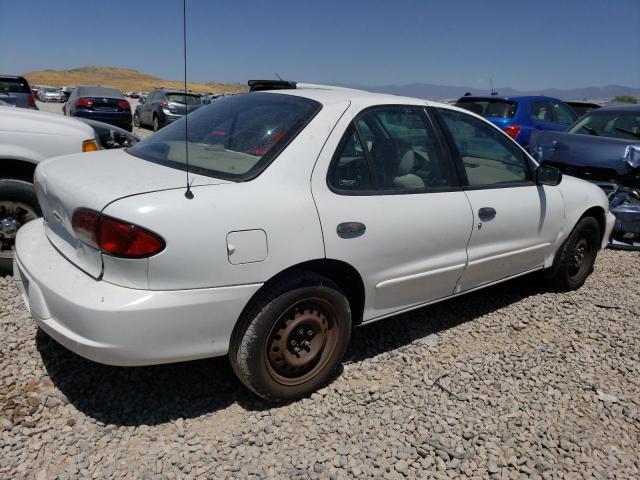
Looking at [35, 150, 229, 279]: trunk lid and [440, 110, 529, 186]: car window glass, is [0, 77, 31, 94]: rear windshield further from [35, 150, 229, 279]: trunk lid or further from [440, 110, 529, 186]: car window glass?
[440, 110, 529, 186]: car window glass

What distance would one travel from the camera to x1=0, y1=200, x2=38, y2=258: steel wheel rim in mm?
3924

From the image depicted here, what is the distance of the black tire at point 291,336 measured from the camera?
8.23ft

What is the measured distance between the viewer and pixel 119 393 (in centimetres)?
280

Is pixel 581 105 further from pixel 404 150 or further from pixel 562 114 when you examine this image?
pixel 404 150

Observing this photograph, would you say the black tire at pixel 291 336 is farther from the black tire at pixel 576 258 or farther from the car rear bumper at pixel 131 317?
the black tire at pixel 576 258

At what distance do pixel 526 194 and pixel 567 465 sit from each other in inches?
74.4

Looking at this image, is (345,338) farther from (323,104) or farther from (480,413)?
(323,104)

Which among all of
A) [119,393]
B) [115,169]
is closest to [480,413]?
[119,393]

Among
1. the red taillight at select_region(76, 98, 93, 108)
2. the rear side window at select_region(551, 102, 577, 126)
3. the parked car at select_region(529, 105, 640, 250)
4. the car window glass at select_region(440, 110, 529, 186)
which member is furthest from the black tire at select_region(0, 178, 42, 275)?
the red taillight at select_region(76, 98, 93, 108)

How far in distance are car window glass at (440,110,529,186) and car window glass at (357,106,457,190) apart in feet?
0.64

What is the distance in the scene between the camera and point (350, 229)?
272cm

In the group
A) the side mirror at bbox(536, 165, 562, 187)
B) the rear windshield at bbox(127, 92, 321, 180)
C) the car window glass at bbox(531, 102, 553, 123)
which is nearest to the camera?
the rear windshield at bbox(127, 92, 321, 180)

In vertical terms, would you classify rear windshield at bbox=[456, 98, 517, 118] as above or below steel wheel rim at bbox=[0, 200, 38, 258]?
above

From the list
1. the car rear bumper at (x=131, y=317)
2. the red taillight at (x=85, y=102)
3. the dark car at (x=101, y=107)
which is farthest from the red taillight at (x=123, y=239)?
the red taillight at (x=85, y=102)
